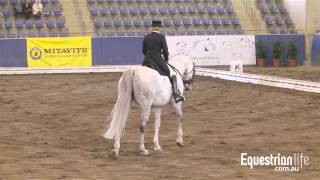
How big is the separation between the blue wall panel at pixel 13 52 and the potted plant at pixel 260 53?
11.4m

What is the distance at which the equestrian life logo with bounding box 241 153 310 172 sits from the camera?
27.1ft

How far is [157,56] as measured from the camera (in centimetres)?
988

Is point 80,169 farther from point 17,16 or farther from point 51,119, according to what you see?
point 17,16

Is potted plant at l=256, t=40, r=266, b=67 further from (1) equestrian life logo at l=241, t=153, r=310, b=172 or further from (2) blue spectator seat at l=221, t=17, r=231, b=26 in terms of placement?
(1) equestrian life logo at l=241, t=153, r=310, b=172

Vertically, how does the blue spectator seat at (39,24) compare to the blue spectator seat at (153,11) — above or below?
below

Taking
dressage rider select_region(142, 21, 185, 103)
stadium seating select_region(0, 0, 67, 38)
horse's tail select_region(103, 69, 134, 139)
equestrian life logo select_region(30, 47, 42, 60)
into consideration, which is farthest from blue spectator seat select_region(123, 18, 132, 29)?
horse's tail select_region(103, 69, 134, 139)

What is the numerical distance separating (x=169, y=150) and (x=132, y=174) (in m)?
1.85

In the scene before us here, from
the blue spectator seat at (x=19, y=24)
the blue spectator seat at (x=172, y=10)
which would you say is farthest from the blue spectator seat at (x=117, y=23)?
the blue spectator seat at (x=19, y=24)

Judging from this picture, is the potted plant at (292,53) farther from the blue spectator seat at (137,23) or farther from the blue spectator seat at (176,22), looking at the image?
the blue spectator seat at (137,23)

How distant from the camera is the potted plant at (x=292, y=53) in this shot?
31.0m

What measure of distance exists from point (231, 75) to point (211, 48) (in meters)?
7.35

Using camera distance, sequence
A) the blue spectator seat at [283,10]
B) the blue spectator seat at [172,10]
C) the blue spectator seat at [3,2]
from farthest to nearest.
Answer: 1. the blue spectator seat at [283,10]
2. the blue spectator seat at [172,10]
3. the blue spectator seat at [3,2]

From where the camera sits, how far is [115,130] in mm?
9188

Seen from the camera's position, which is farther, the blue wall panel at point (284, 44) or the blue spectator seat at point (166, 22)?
the blue spectator seat at point (166, 22)
